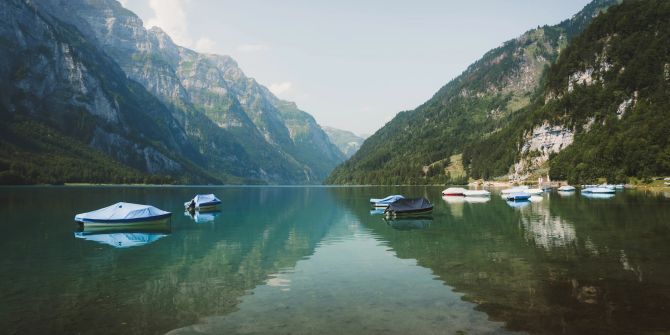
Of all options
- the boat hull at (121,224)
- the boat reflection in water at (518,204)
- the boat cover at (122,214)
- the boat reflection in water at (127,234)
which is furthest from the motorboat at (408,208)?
the boat cover at (122,214)

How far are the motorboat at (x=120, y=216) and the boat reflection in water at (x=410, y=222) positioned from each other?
3310 cm

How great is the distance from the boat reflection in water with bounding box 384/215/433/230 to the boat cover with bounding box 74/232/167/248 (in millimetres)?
30302

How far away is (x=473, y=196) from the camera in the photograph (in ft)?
447

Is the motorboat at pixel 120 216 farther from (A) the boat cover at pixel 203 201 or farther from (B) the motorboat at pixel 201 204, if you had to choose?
(A) the boat cover at pixel 203 201

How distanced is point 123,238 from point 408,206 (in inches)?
1694

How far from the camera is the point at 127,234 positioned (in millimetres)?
51438

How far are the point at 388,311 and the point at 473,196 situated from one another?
12518 cm

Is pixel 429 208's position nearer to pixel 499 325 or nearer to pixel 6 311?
pixel 499 325

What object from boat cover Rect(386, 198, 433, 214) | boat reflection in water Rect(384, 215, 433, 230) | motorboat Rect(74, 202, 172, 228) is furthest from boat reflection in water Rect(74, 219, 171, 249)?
boat cover Rect(386, 198, 433, 214)

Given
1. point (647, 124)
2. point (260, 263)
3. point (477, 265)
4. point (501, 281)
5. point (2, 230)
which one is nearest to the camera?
point (501, 281)

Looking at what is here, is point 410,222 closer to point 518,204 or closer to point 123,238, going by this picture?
point 123,238

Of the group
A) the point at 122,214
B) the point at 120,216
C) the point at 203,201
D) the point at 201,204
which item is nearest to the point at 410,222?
the point at 122,214

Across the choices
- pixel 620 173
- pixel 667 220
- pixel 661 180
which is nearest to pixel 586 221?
pixel 667 220

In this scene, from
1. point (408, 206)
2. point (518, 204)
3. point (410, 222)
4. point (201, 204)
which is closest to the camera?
point (410, 222)
